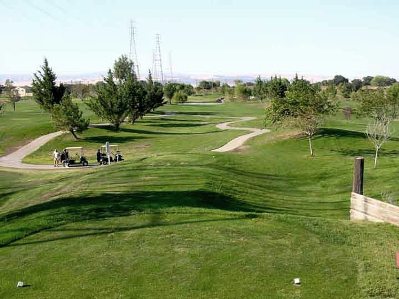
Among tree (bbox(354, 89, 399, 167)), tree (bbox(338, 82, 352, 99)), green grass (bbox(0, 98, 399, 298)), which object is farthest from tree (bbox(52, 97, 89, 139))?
tree (bbox(338, 82, 352, 99))

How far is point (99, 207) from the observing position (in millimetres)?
18516

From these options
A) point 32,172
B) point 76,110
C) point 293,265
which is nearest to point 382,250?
point 293,265

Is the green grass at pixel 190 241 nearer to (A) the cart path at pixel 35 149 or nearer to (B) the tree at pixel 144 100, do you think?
(A) the cart path at pixel 35 149

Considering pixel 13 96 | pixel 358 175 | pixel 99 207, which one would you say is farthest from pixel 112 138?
pixel 13 96

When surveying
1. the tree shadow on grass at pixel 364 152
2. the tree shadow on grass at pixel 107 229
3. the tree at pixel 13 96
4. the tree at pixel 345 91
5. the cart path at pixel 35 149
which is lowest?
the tree shadow on grass at pixel 364 152

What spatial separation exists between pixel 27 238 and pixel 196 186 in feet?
35.5

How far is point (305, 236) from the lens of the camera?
14.9 meters

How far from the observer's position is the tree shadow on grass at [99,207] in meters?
16.5

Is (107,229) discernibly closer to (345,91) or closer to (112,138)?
(112,138)

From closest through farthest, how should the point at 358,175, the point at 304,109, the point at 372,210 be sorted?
the point at 372,210 → the point at 358,175 → the point at 304,109

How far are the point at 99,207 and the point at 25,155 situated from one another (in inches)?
1423

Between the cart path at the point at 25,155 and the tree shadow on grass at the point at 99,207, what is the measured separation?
79.9 feet

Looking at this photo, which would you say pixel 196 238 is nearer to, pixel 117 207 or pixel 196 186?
pixel 117 207

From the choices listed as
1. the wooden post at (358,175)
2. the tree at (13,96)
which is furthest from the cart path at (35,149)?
the tree at (13,96)
